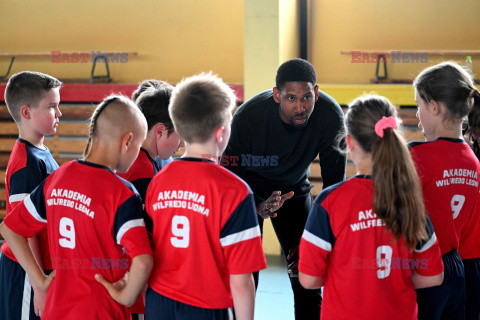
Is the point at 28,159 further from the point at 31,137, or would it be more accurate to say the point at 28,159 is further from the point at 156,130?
the point at 156,130

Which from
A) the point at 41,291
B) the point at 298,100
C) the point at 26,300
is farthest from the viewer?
the point at 298,100

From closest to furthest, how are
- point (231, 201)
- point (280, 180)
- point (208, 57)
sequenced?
1. point (231, 201)
2. point (280, 180)
3. point (208, 57)

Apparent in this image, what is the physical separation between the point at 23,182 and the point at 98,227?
0.60 metres

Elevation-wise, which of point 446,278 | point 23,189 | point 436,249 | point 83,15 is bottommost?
point 446,278

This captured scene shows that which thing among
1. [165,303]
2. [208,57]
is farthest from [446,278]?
[208,57]

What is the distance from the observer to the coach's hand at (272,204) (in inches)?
107

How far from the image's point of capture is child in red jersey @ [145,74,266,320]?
5.65 feet

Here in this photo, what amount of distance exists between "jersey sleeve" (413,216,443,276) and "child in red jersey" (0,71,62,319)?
144 centimetres

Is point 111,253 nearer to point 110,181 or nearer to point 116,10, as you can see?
point 110,181

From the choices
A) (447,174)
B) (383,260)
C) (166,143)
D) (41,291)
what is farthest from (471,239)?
(41,291)

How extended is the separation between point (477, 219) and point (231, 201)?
111cm

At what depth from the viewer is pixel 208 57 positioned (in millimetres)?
6145

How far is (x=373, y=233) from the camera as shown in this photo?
69.9 inches

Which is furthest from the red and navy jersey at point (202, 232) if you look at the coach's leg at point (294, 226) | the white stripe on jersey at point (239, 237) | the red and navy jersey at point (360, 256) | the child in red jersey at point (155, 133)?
the coach's leg at point (294, 226)
